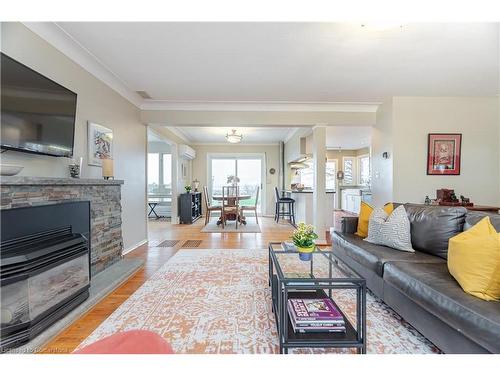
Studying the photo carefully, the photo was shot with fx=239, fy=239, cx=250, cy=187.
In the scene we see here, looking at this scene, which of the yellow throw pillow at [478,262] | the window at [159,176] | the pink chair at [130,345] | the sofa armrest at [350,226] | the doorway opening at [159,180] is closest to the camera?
the pink chair at [130,345]

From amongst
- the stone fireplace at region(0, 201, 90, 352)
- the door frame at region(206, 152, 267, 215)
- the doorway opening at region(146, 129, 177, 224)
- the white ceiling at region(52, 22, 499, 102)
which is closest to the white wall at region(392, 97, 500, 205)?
the white ceiling at region(52, 22, 499, 102)

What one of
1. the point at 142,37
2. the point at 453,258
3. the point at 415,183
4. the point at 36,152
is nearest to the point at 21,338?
the point at 36,152

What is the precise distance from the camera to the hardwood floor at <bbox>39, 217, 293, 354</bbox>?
165 cm

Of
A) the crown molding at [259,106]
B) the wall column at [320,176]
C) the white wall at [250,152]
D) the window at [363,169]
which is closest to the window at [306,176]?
the white wall at [250,152]

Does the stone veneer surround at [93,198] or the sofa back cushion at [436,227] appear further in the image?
the sofa back cushion at [436,227]

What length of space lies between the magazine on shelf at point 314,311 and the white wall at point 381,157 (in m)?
3.20

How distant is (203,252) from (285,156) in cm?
500

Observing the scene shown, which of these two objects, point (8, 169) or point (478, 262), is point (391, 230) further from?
point (8, 169)

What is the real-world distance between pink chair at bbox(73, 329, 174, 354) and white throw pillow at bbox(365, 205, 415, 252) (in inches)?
87.1

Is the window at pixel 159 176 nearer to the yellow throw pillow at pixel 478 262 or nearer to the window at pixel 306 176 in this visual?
the window at pixel 306 176

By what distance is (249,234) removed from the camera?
510 cm

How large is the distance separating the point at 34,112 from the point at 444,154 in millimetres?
5454

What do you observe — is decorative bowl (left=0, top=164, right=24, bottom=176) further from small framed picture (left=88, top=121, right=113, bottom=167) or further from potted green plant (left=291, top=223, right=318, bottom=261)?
potted green plant (left=291, top=223, right=318, bottom=261)

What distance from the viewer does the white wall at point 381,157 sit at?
161 inches
